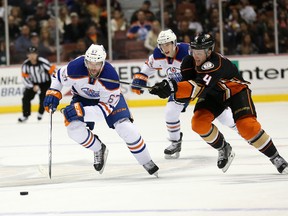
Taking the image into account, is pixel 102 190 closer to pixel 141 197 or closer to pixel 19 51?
pixel 141 197

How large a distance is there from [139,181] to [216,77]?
0.92 meters

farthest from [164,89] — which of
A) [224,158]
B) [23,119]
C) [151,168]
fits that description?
[23,119]

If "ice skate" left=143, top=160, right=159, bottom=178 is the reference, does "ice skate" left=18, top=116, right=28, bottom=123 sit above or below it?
below

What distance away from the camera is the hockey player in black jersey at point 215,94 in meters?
5.64

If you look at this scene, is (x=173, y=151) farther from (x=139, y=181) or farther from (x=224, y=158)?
(x=139, y=181)

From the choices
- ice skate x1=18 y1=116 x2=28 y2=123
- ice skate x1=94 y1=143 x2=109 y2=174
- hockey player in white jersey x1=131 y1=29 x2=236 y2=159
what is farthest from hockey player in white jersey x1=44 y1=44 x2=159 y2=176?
ice skate x1=18 y1=116 x2=28 y2=123

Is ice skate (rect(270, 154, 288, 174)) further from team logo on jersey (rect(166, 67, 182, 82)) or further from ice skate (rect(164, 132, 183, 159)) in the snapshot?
team logo on jersey (rect(166, 67, 182, 82))

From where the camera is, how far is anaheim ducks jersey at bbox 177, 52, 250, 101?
5641 millimetres

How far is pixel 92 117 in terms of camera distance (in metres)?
5.93

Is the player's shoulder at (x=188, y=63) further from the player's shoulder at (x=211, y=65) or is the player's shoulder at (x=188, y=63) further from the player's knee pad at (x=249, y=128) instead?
the player's knee pad at (x=249, y=128)

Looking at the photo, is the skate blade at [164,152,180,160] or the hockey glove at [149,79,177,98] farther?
the skate blade at [164,152,180,160]

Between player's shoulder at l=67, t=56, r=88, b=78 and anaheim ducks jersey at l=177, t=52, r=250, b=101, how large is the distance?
0.72m

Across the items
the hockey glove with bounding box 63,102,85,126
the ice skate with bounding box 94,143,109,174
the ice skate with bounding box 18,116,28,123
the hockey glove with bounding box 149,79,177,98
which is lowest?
the ice skate with bounding box 18,116,28,123

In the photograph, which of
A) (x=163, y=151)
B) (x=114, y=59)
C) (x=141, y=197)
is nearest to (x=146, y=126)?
(x=163, y=151)
